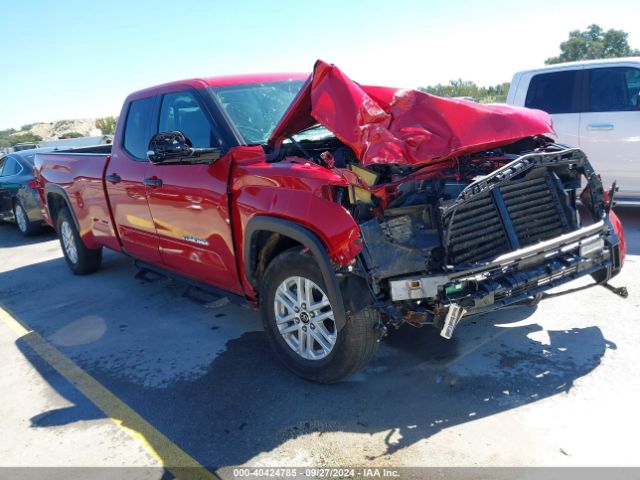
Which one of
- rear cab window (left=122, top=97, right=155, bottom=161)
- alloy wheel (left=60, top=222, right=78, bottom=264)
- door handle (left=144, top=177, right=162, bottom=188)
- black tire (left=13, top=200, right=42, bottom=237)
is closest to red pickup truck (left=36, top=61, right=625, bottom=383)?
door handle (left=144, top=177, right=162, bottom=188)

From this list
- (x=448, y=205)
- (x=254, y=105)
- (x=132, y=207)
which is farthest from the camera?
(x=132, y=207)

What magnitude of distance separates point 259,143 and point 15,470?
2.67 metres

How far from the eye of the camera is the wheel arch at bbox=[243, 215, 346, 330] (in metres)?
3.19

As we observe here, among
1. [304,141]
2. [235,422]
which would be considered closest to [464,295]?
[235,422]

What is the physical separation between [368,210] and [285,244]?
2.71ft

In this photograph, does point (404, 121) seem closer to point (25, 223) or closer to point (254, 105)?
point (254, 105)

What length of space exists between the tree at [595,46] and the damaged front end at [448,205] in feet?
139

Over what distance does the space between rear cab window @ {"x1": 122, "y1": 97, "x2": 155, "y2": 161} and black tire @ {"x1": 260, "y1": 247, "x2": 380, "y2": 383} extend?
88.8 inches

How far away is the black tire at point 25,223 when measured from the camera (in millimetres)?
10336

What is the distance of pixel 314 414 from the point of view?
10.9 feet

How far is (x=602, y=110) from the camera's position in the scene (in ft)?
23.2

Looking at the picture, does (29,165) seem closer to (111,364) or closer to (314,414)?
(111,364)

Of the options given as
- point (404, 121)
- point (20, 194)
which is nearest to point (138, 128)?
point (404, 121)

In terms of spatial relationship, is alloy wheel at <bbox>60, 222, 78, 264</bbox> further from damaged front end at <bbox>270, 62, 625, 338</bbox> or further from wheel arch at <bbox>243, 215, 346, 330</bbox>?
damaged front end at <bbox>270, 62, 625, 338</bbox>
